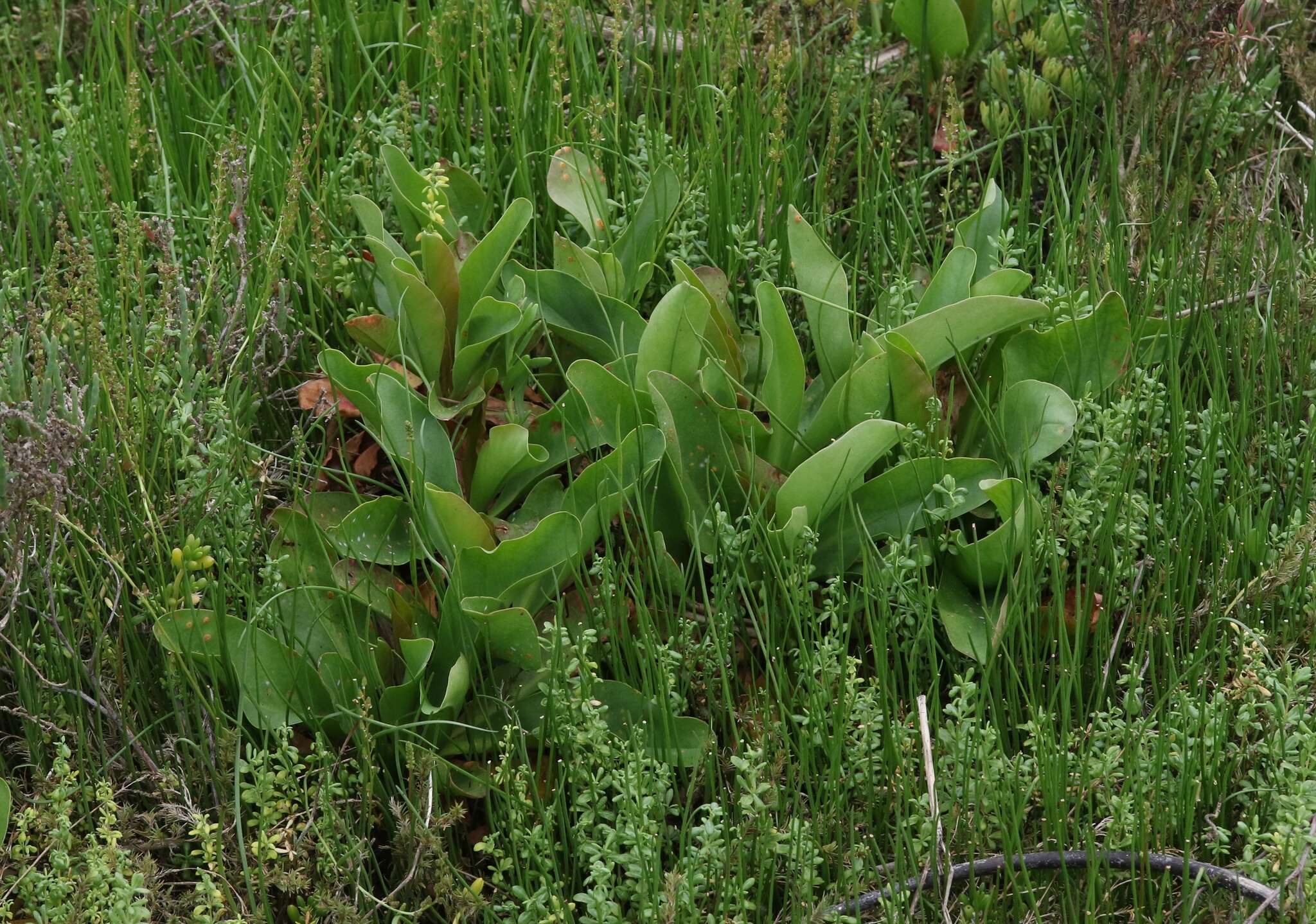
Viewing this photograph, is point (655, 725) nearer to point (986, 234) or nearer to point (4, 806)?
point (4, 806)

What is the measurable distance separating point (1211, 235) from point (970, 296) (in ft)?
2.02

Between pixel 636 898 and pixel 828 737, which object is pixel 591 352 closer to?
pixel 828 737

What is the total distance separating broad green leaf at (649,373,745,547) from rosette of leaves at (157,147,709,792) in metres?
0.06

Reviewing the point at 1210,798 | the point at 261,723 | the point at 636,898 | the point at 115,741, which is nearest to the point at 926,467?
the point at 1210,798

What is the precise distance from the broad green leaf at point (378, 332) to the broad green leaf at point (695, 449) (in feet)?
1.74

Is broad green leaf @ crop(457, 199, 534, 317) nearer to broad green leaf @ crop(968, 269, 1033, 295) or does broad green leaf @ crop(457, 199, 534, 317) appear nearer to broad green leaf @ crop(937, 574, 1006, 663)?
broad green leaf @ crop(968, 269, 1033, 295)

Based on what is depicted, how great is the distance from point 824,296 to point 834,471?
413 mm

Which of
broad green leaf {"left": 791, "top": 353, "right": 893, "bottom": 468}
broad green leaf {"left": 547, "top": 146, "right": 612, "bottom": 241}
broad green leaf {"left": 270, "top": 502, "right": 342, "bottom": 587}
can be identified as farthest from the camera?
broad green leaf {"left": 547, "top": 146, "right": 612, "bottom": 241}

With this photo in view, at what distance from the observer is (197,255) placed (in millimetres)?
2514

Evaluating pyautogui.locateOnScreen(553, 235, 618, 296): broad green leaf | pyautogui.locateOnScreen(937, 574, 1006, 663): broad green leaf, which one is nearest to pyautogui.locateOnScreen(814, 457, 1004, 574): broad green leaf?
pyautogui.locateOnScreen(937, 574, 1006, 663): broad green leaf

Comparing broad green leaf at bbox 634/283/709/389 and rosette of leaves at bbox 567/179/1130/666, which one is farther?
broad green leaf at bbox 634/283/709/389

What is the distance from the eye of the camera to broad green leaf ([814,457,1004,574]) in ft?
6.34

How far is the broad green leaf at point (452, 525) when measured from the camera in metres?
1.86

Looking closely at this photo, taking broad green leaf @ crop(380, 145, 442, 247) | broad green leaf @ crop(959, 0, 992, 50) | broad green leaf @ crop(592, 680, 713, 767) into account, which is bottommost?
broad green leaf @ crop(592, 680, 713, 767)
